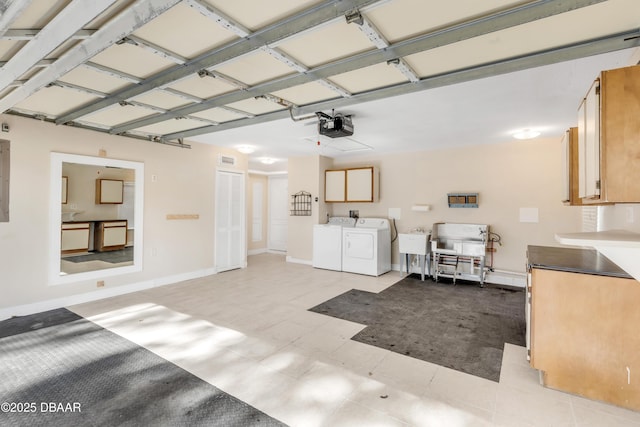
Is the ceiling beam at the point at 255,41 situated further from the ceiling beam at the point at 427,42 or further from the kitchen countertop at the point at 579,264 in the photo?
the kitchen countertop at the point at 579,264

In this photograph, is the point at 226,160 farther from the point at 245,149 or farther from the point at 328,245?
the point at 328,245

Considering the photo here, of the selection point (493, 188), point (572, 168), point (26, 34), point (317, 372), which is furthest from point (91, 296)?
point (493, 188)

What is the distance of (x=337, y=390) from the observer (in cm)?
221

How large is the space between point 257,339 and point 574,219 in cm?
506

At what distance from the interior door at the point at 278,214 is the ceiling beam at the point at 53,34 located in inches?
253

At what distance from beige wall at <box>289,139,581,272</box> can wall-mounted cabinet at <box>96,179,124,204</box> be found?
4.58m

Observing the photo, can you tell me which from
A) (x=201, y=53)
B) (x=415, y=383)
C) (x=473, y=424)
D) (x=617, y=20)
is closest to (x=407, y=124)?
(x=617, y=20)

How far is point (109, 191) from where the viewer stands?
4637mm

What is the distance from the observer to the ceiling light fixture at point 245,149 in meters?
5.86

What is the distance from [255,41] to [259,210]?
23.1 feet

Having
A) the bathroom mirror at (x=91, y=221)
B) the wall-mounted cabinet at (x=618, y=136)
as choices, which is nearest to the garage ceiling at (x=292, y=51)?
the wall-mounted cabinet at (x=618, y=136)

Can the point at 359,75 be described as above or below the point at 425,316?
above

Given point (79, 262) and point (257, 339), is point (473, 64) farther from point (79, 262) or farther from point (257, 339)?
point (79, 262)

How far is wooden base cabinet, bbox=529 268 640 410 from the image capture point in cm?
201
